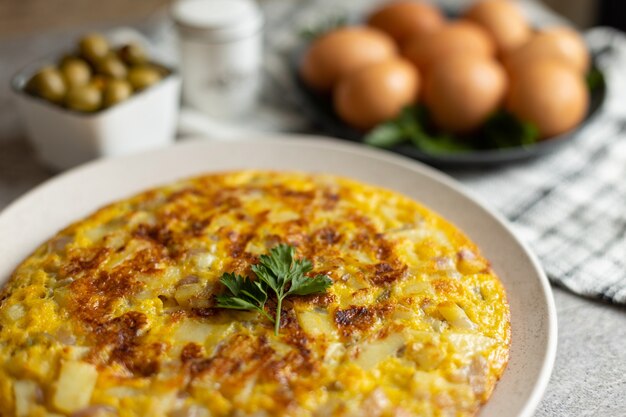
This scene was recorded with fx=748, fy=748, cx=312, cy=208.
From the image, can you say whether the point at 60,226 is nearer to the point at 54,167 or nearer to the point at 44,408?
the point at 54,167

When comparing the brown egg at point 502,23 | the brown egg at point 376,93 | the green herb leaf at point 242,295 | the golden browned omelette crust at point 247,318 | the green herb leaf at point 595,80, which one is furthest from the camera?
the brown egg at point 502,23

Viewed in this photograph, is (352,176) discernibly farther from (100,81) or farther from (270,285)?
(100,81)

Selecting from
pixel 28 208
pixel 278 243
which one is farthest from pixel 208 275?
pixel 28 208

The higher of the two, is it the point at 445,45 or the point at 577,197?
the point at 445,45

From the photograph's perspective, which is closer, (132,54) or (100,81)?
(100,81)

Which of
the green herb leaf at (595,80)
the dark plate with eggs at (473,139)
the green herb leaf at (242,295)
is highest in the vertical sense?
the green herb leaf at (242,295)

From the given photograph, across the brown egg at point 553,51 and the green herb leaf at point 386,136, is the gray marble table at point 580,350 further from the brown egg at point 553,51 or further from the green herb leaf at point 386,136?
the brown egg at point 553,51

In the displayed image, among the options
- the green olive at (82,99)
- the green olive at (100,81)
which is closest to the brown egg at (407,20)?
the green olive at (100,81)

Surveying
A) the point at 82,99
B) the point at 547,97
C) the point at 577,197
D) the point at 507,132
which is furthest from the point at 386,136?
the point at 82,99
